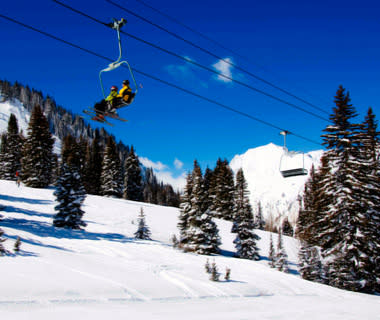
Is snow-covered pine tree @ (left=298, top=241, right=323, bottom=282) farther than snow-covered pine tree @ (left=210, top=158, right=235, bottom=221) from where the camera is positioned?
No

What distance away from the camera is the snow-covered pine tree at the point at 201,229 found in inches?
1278

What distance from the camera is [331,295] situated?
15.6 meters

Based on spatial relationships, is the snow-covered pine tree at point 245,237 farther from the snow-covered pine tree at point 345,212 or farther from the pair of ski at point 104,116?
the pair of ski at point 104,116

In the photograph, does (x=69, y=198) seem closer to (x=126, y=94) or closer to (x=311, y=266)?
(x=126, y=94)

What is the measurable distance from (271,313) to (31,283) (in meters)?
7.46

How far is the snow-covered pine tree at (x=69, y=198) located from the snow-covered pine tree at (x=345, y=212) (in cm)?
2058

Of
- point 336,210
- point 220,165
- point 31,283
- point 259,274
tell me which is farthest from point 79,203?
point 220,165

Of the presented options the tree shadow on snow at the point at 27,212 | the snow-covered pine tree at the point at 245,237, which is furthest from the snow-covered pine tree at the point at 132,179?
the tree shadow on snow at the point at 27,212

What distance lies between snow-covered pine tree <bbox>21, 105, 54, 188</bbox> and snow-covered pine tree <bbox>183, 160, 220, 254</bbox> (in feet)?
88.6

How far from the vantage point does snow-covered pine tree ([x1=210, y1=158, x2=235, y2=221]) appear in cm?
5925

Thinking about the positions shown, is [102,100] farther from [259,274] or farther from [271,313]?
[259,274]

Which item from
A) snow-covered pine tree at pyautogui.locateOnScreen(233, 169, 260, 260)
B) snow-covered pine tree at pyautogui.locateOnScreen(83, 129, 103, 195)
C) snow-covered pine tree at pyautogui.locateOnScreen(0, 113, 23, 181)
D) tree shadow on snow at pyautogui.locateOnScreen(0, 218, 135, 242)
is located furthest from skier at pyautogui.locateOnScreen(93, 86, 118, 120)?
snow-covered pine tree at pyautogui.locateOnScreen(83, 129, 103, 195)

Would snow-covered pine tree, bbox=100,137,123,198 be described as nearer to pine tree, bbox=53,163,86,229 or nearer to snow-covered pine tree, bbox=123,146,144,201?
snow-covered pine tree, bbox=123,146,144,201

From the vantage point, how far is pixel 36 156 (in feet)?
156
